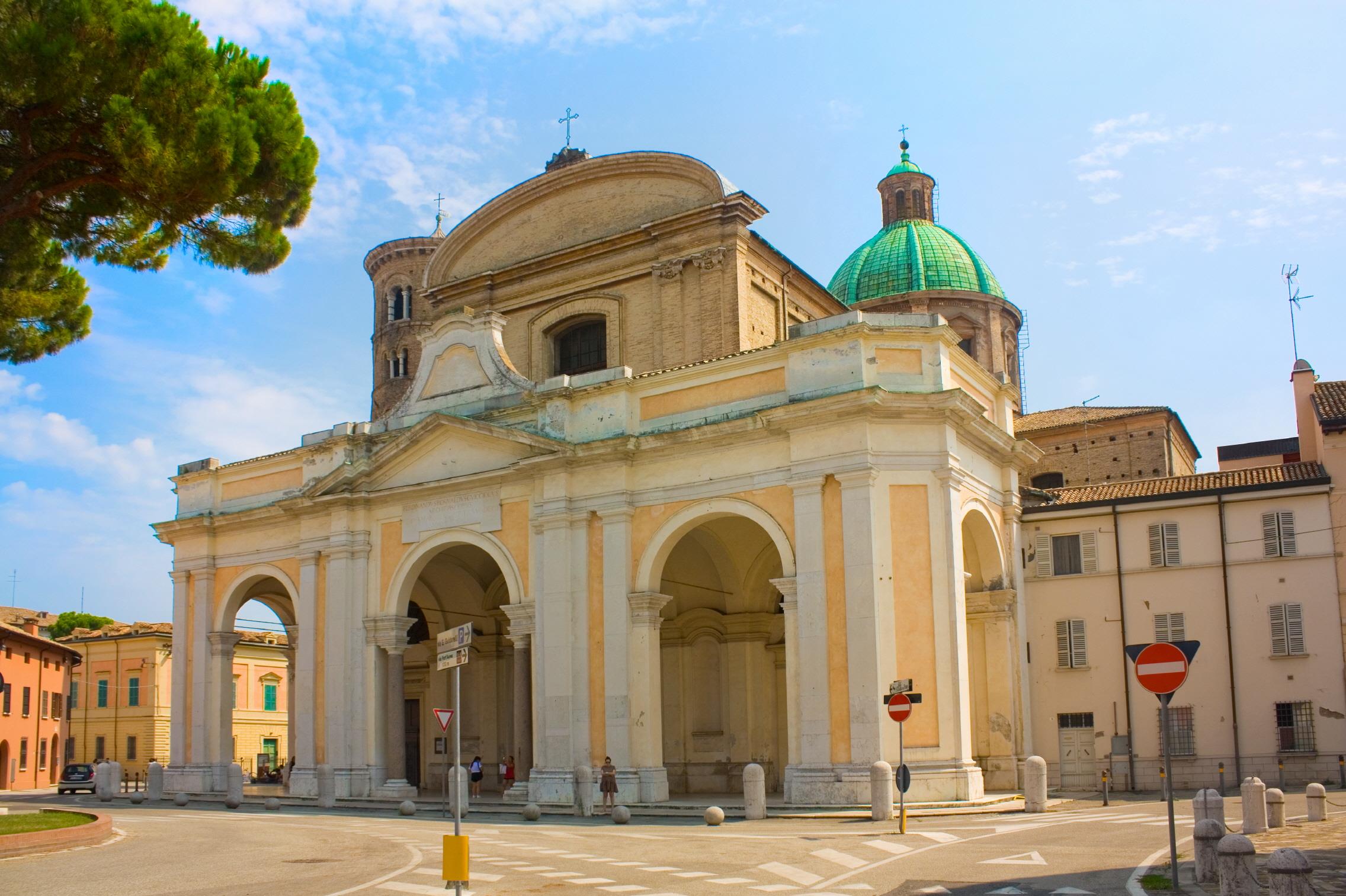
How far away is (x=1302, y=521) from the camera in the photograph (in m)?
26.0

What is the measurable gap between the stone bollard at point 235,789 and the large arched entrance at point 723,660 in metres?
9.23

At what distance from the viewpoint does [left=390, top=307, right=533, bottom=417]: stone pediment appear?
89.8ft

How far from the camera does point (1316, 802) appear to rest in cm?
1692

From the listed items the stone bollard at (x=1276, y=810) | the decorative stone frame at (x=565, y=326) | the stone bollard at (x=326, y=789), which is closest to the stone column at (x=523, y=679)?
the stone bollard at (x=326, y=789)

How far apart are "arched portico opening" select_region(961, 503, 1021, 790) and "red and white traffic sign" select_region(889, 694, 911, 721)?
19.5ft

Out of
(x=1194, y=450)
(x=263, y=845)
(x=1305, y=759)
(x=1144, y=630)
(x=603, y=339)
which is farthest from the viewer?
(x=1194, y=450)

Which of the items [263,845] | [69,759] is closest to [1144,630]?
[263,845]

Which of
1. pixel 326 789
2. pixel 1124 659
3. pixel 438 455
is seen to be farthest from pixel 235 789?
pixel 1124 659

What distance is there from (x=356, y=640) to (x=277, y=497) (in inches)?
193

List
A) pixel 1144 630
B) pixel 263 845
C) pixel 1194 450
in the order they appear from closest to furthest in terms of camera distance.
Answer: pixel 263 845 < pixel 1144 630 < pixel 1194 450

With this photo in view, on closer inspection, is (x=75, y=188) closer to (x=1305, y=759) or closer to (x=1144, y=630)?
(x=1144, y=630)

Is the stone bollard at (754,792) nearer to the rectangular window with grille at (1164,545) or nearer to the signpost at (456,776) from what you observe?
the signpost at (456,776)

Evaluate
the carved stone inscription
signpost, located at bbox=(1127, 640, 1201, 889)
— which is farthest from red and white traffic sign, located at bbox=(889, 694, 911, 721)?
the carved stone inscription

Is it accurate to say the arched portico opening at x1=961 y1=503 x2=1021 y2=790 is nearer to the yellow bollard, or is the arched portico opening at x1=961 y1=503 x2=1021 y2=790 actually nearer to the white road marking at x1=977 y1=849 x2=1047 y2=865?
the white road marking at x1=977 y1=849 x2=1047 y2=865
